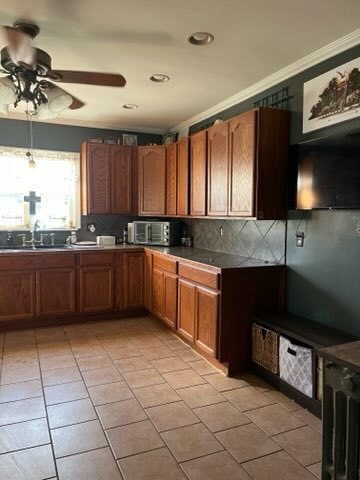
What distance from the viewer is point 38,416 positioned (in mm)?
2291

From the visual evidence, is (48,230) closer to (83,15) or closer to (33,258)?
(33,258)

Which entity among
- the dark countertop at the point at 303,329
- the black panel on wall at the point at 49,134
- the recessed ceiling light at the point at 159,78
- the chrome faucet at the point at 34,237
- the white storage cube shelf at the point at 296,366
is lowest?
the white storage cube shelf at the point at 296,366

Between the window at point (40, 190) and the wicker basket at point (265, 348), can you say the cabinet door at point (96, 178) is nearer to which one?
the window at point (40, 190)

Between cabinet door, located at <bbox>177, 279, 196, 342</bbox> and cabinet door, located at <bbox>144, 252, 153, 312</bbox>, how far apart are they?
0.82 metres

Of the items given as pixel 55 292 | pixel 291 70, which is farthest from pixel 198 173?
pixel 55 292

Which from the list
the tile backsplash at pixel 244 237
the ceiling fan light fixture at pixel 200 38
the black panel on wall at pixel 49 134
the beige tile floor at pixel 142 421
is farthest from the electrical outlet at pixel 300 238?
the black panel on wall at pixel 49 134

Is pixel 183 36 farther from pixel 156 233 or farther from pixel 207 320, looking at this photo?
pixel 156 233

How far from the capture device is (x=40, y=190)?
15.2ft

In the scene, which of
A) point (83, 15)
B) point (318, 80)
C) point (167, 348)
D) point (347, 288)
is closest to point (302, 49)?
point (318, 80)

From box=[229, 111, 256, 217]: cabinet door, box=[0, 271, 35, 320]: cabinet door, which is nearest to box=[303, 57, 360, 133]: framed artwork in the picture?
box=[229, 111, 256, 217]: cabinet door

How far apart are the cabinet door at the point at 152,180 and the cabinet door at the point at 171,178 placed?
6 cm

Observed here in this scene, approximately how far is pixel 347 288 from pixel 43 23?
2654 millimetres

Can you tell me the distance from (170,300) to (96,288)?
1046 mm

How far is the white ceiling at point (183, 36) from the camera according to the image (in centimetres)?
208
